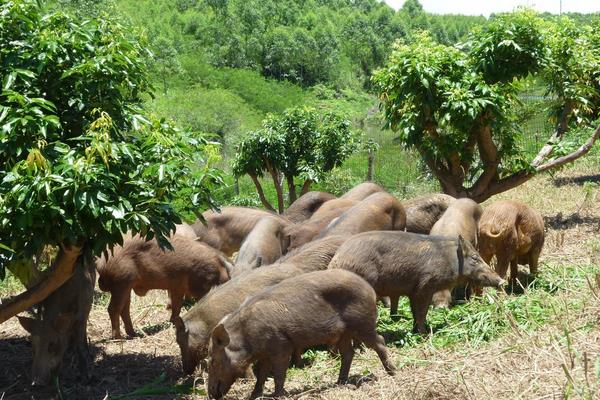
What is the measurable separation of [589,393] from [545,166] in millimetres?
10680

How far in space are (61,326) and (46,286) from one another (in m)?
0.66

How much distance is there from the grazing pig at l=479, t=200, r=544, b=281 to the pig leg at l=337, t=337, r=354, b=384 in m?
3.86

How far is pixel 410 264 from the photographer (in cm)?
950

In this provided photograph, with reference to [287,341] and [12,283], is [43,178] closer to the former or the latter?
[287,341]

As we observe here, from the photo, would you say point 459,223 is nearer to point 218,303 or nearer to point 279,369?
point 218,303

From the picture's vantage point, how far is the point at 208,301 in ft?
29.3

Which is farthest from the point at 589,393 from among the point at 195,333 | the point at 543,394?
the point at 195,333

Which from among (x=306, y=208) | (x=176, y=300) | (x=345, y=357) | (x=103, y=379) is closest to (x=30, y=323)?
(x=103, y=379)

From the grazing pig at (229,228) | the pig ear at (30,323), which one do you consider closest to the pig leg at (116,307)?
the pig ear at (30,323)

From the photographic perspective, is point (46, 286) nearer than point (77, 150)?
No

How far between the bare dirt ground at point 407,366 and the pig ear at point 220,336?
0.66 metres

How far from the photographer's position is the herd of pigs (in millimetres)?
7754

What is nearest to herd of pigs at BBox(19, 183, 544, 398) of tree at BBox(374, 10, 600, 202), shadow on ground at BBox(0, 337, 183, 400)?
shadow on ground at BBox(0, 337, 183, 400)

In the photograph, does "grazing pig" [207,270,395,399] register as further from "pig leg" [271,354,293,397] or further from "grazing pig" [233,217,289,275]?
"grazing pig" [233,217,289,275]
